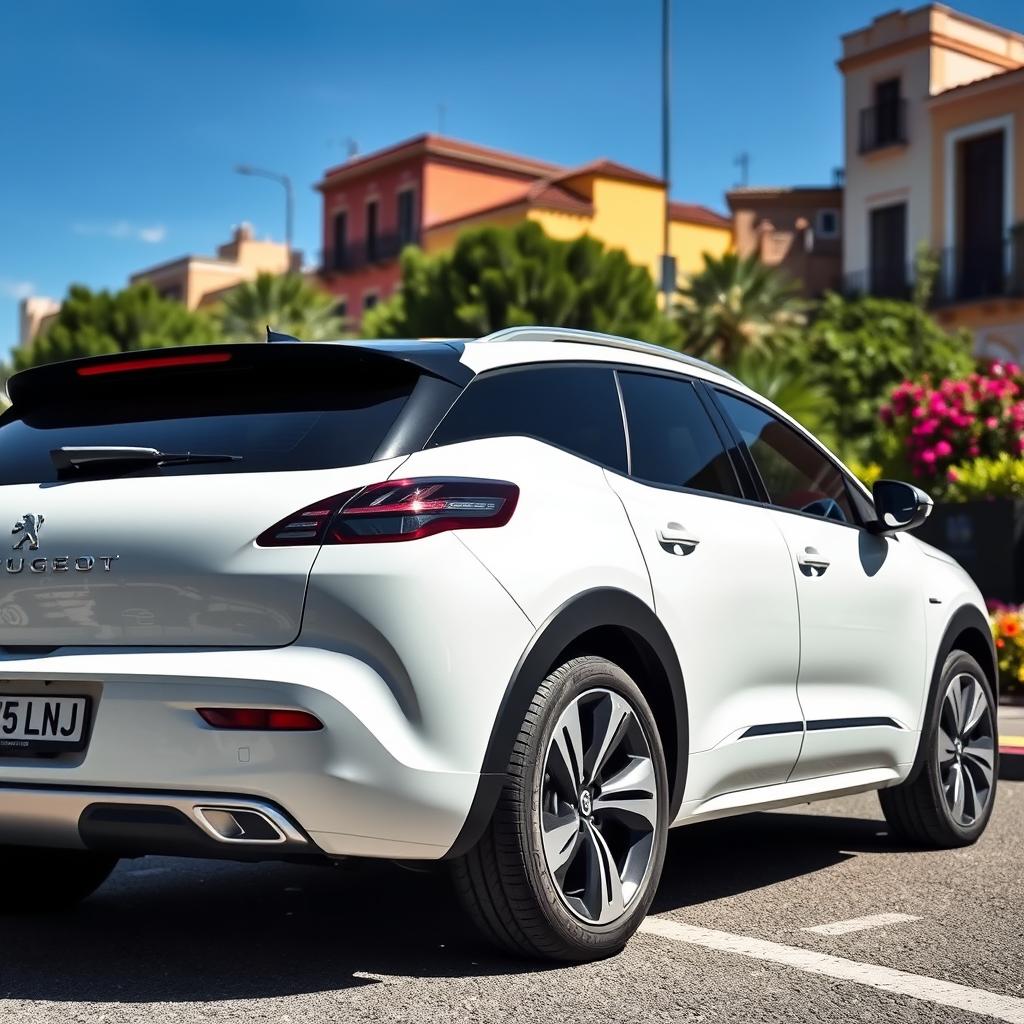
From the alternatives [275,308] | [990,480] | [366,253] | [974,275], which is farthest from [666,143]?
[366,253]

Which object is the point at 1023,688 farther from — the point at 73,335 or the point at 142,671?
the point at 73,335

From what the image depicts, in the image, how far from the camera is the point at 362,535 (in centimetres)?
384

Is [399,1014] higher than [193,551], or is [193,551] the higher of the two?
[193,551]

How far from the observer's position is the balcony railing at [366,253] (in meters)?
57.2

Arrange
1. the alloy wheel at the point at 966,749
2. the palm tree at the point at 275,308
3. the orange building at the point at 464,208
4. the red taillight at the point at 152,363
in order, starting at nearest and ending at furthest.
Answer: the red taillight at the point at 152,363 < the alloy wheel at the point at 966,749 < the palm tree at the point at 275,308 < the orange building at the point at 464,208

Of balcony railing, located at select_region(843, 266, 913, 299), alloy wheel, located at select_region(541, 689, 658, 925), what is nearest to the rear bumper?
alloy wheel, located at select_region(541, 689, 658, 925)

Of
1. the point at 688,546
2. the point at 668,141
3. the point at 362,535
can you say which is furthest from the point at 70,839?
the point at 668,141

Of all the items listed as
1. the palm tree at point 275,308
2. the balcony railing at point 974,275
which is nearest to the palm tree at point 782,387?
the balcony railing at point 974,275

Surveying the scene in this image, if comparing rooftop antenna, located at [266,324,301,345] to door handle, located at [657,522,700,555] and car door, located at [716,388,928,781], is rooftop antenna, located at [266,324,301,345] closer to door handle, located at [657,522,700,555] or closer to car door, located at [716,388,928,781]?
door handle, located at [657,522,700,555]

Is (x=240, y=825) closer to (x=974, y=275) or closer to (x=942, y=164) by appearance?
(x=974, y=275)

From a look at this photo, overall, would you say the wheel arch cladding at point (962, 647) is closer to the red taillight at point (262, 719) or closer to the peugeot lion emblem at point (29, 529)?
the red taillight at point (262, 719)

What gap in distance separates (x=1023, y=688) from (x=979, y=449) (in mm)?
5377

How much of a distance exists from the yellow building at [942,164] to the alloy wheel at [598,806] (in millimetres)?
37310

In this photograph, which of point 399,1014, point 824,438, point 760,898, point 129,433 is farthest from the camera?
point 824,438
